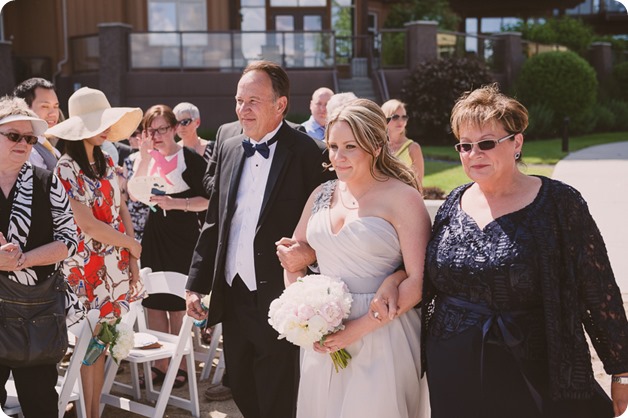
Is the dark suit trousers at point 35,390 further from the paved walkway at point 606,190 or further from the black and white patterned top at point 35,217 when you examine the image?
the paved walkway at point 606,190

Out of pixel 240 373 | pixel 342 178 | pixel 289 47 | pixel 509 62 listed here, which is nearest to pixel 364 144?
pixel 342 178

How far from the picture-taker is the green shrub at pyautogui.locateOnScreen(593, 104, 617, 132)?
29.1 m

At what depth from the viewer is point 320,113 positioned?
8336mm

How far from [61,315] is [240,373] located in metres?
1.13

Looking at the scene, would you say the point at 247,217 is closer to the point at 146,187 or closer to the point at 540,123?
the point at 146,187

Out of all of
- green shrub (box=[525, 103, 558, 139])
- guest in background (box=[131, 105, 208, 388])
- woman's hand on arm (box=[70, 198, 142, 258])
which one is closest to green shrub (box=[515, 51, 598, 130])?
green shrub (box=[525, 103, 558, 139])

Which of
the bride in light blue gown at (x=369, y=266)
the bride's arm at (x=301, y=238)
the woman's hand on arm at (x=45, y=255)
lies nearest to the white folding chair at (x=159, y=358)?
the woman's hand on arm at (x=45, y=255)

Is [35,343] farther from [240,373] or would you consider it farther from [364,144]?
[364,144]

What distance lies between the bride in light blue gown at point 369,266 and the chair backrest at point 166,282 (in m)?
2.25

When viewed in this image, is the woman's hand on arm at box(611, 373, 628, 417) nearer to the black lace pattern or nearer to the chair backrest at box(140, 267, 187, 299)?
the black lace pattern

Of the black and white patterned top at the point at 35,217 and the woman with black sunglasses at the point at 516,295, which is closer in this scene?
the woman with black sunglasses at the point at 516,295

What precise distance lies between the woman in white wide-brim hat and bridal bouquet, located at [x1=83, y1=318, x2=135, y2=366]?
102mm

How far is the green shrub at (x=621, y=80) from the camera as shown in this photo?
105ft

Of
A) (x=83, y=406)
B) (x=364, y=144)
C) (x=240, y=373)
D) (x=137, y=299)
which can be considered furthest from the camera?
(x=137, y=299)
